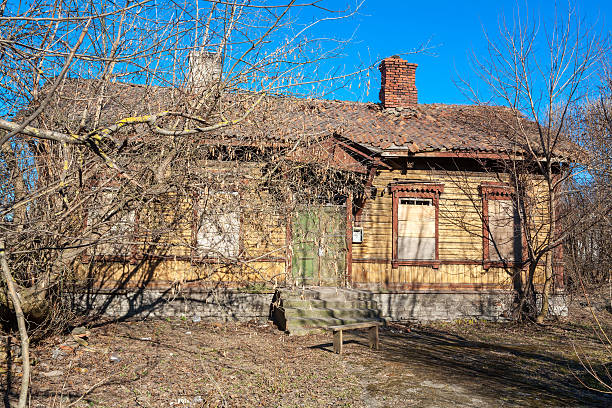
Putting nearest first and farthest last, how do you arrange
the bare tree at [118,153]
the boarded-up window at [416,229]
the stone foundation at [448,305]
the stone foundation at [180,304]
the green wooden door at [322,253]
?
the bare tree at [118,153] < the stone foundation at [180,304] < the green wooden door at [322,253] < the stone foundation at [448,305] < the boarded-up window at [416,229]

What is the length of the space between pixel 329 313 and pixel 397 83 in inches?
Answer: 310

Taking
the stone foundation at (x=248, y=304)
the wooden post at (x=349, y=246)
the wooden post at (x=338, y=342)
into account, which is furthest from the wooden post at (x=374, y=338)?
the wooden post at (x=349, y=246)

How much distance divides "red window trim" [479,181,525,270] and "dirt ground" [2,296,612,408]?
2415mm

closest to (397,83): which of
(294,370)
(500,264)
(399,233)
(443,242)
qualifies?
(399,233)

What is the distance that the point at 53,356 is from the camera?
7211mm

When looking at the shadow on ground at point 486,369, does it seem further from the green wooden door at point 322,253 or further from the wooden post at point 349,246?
the green wooden door at point 322,253

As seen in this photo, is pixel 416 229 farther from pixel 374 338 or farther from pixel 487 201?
pixel 374 338

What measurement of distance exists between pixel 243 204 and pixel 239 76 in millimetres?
3764

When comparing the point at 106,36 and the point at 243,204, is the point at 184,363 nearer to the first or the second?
the point at 243,204

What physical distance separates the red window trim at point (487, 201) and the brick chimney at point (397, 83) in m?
3.70

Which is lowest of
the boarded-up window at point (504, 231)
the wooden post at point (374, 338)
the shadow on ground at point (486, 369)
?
the shadow on ground at point (486, 369)

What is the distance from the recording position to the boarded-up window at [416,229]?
41.5 feet

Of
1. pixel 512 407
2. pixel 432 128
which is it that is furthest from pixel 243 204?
pixel 432 128

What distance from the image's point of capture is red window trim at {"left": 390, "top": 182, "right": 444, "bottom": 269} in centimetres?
1250
